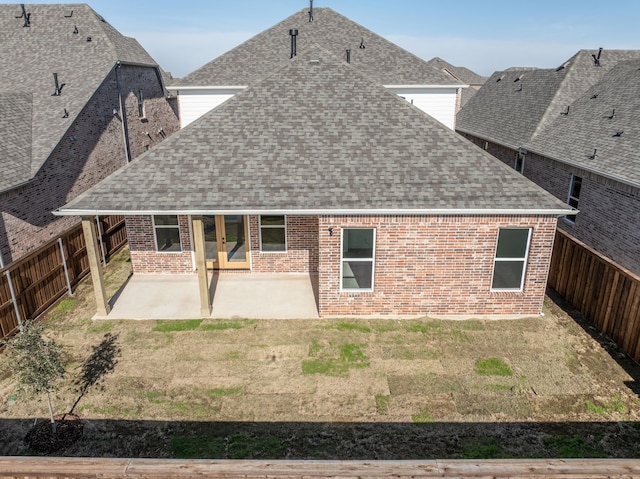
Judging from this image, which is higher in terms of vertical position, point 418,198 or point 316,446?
point 418,198

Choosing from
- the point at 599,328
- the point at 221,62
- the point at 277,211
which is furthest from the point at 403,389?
the point at 221,62

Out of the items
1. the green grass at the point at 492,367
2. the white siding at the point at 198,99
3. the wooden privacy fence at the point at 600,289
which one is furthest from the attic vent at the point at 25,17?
the wooden privacy fence at the point at 600,289

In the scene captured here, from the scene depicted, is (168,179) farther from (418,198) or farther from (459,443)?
(459,443)

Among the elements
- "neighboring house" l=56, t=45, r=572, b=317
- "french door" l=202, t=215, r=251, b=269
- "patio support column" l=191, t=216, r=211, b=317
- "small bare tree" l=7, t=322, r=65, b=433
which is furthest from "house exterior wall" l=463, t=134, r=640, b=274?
"small bare tree" l=7, t=322, r=65, b=433

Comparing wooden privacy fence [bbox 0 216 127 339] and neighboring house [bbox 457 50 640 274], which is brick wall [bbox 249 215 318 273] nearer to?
wooden privacy fence [bbox 0 216 127 339]

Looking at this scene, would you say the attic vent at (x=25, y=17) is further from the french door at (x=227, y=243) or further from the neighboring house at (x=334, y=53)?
the french door at (x=227, y=243)
